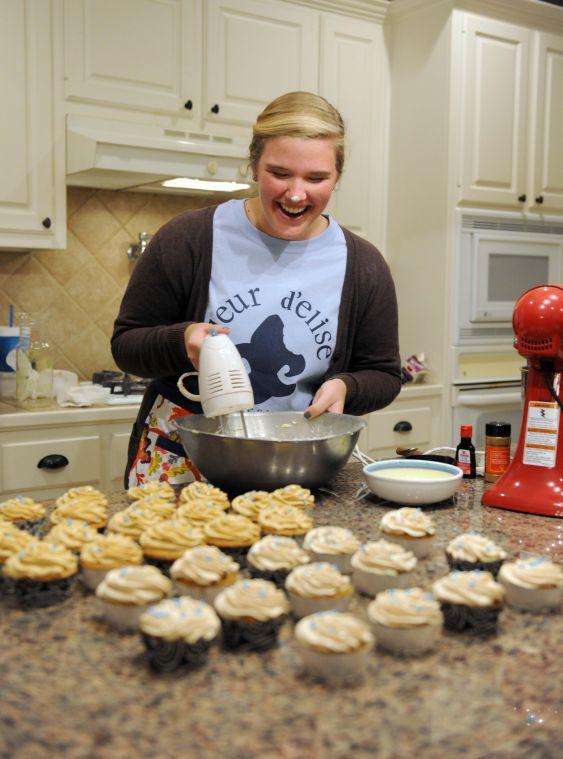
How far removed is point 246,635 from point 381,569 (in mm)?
219

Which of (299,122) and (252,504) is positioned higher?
(299,122)

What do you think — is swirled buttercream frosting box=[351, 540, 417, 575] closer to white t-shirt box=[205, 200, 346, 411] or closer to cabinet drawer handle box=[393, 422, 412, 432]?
white t-shirt box=[205, 200, 346, 411]

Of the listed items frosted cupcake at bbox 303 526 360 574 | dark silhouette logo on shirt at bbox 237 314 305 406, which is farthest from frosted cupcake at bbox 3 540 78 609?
dark silhouette logo on shirt at bbox 237 314 305 406

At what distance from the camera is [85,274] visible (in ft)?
10.8

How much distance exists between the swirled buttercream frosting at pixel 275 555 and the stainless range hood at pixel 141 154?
181 cm

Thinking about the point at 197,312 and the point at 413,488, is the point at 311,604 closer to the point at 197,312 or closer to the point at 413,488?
the point at 413,488

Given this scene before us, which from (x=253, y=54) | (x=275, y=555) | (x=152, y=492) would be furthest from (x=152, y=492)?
(x=253, y=54)

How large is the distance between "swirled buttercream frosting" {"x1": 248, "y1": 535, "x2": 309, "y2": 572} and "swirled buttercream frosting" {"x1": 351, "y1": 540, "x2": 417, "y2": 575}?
0.07 meters

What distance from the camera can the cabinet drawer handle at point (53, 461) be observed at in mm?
2674

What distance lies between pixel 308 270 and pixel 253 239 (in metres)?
0.13

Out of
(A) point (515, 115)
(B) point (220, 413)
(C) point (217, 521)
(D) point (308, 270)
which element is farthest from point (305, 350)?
(A) point (515, 115)

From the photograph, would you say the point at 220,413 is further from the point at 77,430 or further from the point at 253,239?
the point at 77,430

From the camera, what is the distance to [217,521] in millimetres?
1176

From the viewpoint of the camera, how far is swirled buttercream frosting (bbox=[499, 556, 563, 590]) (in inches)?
39.4
